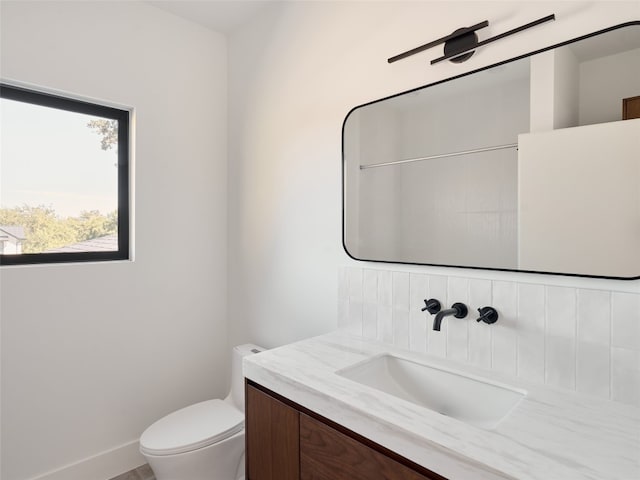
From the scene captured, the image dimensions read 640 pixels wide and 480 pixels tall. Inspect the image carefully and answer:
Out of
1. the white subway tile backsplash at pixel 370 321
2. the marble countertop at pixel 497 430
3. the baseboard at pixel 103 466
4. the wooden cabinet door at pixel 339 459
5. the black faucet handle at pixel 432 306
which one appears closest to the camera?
the marble countertop at pixel 497 430

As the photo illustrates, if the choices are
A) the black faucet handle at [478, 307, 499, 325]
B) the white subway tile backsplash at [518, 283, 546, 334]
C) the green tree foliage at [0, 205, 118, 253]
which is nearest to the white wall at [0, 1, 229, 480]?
the green tree foliage at [0, 205, 118, 253]

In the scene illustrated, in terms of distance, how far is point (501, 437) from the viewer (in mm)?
836

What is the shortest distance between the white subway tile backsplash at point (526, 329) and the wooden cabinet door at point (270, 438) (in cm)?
54

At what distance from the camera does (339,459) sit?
1.02 metres

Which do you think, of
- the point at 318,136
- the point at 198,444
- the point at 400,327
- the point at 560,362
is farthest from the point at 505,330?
the point at 198,444

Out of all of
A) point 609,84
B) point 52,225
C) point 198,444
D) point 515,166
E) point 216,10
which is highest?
point 216,10

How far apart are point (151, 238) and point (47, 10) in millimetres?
1181

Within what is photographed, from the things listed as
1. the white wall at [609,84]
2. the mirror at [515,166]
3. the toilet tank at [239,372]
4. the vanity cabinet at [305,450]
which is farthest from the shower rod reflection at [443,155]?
the toilet tank at [239,372]

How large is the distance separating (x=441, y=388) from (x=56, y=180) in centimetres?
202

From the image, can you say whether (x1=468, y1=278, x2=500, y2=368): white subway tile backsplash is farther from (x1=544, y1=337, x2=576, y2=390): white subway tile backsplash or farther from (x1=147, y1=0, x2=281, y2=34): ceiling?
(x1=147, y1=0, x2=281, y2=34): ceiling

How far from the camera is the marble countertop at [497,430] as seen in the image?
747mm

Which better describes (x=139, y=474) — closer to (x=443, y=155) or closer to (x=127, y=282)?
(x=127, y=282)

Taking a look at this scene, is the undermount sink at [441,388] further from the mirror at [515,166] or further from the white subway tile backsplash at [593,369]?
the mirror at [515,166]

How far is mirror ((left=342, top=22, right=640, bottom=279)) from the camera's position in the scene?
1.03m
